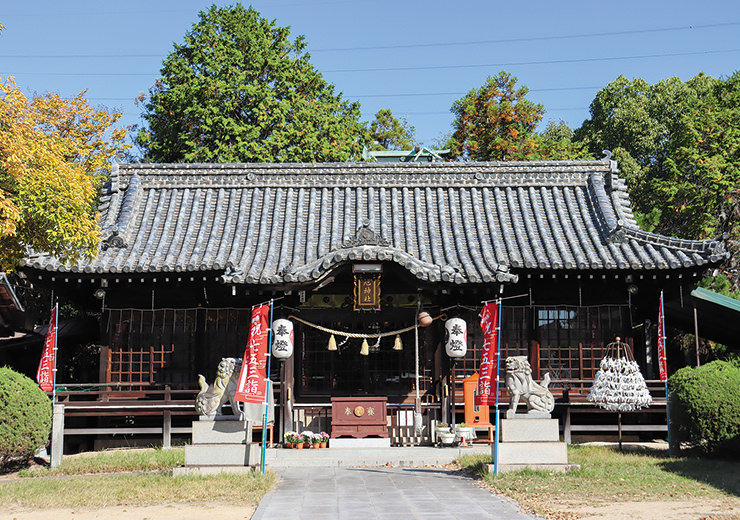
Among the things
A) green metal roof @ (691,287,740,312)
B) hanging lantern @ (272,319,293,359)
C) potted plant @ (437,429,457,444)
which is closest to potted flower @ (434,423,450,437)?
potted plant @ (437,429,457,444)

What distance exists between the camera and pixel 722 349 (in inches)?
978

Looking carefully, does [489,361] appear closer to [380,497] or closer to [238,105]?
[380,497]

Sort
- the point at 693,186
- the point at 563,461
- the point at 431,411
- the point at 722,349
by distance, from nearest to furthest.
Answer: the point at 563,461
the point at 431,411
the point at 722,349
the point at 693,186

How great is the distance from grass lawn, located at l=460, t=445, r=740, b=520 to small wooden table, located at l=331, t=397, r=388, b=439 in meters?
3.09

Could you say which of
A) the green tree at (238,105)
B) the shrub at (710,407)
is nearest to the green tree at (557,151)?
the green tree at (238,105)

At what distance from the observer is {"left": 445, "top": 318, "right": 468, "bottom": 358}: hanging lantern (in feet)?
65.2

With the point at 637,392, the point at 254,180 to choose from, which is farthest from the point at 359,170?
the point at 637,392

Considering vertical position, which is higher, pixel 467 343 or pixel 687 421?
pixel 467 343

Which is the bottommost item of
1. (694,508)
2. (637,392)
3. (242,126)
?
(694,508)

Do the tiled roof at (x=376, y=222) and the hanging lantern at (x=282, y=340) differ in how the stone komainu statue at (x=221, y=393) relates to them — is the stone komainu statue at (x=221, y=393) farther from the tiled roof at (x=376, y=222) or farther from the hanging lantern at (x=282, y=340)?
the tiled roof at (x=376, y=222)

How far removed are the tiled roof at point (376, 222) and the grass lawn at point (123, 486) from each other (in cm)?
522

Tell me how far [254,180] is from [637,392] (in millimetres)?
13679

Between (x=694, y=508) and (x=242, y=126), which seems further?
(x=242, y=126)

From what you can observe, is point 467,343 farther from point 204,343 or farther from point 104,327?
point 104,327
